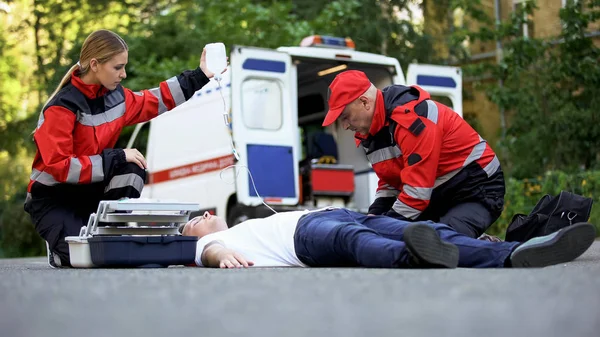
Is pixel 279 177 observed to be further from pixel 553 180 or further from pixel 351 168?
pixel 553 180

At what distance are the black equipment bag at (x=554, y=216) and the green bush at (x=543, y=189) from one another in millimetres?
5720

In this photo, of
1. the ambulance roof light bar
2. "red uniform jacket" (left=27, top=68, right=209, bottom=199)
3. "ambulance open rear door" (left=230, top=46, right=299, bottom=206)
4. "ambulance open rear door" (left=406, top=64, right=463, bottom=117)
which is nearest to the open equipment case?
"red uniform jacket" (left=27, top=68, right=209, bottom=199)

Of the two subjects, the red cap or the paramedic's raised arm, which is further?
the paramedic's raised arm

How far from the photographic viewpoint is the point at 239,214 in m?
10.9

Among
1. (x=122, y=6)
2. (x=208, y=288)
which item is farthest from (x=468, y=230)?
(x=122, y=6)

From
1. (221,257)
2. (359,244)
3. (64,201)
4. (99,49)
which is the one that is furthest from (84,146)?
(359,244)

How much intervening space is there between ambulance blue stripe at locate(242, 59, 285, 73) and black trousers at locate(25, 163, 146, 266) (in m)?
4.41

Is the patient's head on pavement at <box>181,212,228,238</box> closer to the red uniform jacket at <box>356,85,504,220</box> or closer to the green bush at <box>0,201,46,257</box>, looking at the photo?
the red uniform jacket at <box>356,85,504,220</box>

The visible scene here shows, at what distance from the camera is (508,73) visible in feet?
50.5

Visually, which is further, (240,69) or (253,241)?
(240,69)

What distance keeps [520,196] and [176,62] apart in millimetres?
7568

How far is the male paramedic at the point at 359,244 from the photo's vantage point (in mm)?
4387

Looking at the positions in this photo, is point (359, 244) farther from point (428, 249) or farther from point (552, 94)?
point (552, 94)

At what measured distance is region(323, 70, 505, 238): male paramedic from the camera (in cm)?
568
